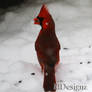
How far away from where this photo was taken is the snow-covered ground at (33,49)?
2.15 m

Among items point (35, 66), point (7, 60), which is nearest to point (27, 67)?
point (35, 66)

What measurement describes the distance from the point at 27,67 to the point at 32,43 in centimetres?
52

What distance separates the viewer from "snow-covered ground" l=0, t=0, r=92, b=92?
215 centimetres

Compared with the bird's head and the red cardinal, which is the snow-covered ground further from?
the bird's head

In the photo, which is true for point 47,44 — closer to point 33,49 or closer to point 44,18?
point 44,18

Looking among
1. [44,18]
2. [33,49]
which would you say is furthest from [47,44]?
[33,49]

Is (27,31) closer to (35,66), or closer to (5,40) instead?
(5,40)

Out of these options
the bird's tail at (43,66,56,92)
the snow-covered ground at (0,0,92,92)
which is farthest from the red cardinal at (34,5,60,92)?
the snow-covered ground at (0,0,92,92)

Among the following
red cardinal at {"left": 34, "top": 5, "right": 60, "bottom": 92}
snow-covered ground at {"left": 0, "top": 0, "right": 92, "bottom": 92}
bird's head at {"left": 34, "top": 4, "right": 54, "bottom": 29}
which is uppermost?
bird's head at {"left": 34, "top": 4, "right": 54, "bottom": 29}

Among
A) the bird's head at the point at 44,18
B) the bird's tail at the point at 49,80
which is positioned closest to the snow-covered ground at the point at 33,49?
the bird's tail at the point at 49,80

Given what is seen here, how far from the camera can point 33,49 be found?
2697 millimetres

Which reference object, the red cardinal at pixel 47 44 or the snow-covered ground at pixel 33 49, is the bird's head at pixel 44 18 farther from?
the snow-covered ground at pixel 33 49

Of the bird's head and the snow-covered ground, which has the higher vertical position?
the bird's head

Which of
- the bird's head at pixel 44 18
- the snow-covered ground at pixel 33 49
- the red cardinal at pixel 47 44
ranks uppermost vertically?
the bird's head at pixel 44 18
